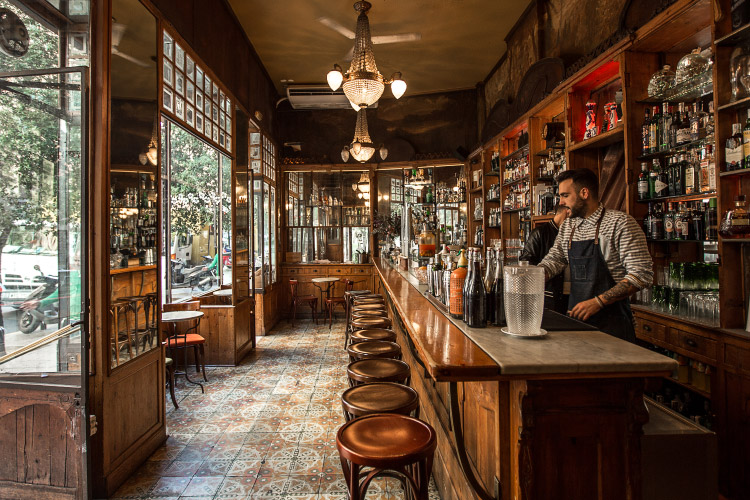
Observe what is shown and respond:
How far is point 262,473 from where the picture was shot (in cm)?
282

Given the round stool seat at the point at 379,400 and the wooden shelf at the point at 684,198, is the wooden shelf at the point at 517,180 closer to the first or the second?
the wooden shelf at the point at 684,198

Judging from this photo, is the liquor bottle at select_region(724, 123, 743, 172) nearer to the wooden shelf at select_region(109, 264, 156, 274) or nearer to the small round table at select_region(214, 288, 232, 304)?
the wooden shelf at select_region(109, 264, 156, 274)

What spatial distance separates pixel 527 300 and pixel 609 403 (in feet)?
1.45

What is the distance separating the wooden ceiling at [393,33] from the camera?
5.30 meters

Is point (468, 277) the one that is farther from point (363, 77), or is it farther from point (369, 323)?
point (363, 77)

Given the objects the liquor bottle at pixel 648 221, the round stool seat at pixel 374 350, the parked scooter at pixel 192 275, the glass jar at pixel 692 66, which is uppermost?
the glass jar at pixel 692 66

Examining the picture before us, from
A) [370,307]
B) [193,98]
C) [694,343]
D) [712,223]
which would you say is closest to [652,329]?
[694,343]

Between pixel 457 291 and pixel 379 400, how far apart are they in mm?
669

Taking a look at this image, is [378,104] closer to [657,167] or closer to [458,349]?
[657,167]

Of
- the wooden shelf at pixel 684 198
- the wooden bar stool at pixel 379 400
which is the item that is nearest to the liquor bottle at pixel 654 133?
the wooden shelf at pixel 684 198

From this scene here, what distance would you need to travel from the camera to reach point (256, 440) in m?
3.30

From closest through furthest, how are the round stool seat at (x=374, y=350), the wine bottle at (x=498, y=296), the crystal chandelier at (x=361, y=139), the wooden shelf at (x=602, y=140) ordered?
the wine bottle at (x=498, y=296) < the round stool seat at (x=374, y=350) < the wooden shelf at (x=602, y=140) < the crystal chandelier at (x=361, y=139)

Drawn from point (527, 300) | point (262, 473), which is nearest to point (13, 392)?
point (262, 473)

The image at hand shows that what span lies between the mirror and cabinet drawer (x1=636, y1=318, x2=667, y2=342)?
3.70 meters
